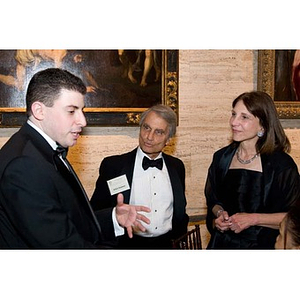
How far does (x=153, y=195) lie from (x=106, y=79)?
0.88 meters

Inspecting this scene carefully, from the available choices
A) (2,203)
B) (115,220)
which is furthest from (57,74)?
(115,220)

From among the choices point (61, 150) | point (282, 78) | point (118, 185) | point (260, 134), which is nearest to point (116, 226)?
point (118, 185)

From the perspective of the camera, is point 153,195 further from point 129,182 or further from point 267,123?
point 267,123

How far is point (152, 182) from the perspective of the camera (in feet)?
10.2

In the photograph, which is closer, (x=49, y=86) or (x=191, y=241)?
(x=49, y=86)

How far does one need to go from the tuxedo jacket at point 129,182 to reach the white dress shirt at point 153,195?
0.10 feet

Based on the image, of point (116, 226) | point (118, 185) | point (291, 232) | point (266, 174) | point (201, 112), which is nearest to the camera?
point (291, 232)

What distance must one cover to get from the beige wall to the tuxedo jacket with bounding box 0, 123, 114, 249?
0.72 meters

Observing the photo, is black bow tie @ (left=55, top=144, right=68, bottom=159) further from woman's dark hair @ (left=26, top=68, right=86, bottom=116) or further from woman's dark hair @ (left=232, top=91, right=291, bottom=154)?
woman's dark hair @ (left=232, top=91, right=291, bottom=154)

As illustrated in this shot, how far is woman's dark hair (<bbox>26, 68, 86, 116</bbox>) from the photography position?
2422 millimetres

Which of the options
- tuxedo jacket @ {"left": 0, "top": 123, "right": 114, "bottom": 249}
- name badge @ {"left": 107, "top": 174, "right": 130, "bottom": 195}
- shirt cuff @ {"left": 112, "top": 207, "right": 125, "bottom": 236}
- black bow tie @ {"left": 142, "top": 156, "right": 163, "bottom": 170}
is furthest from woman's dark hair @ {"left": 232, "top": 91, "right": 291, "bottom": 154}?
tuxedo jacket @ {"left": 0, "top": 123, "right": 114, "bottom": 249}
